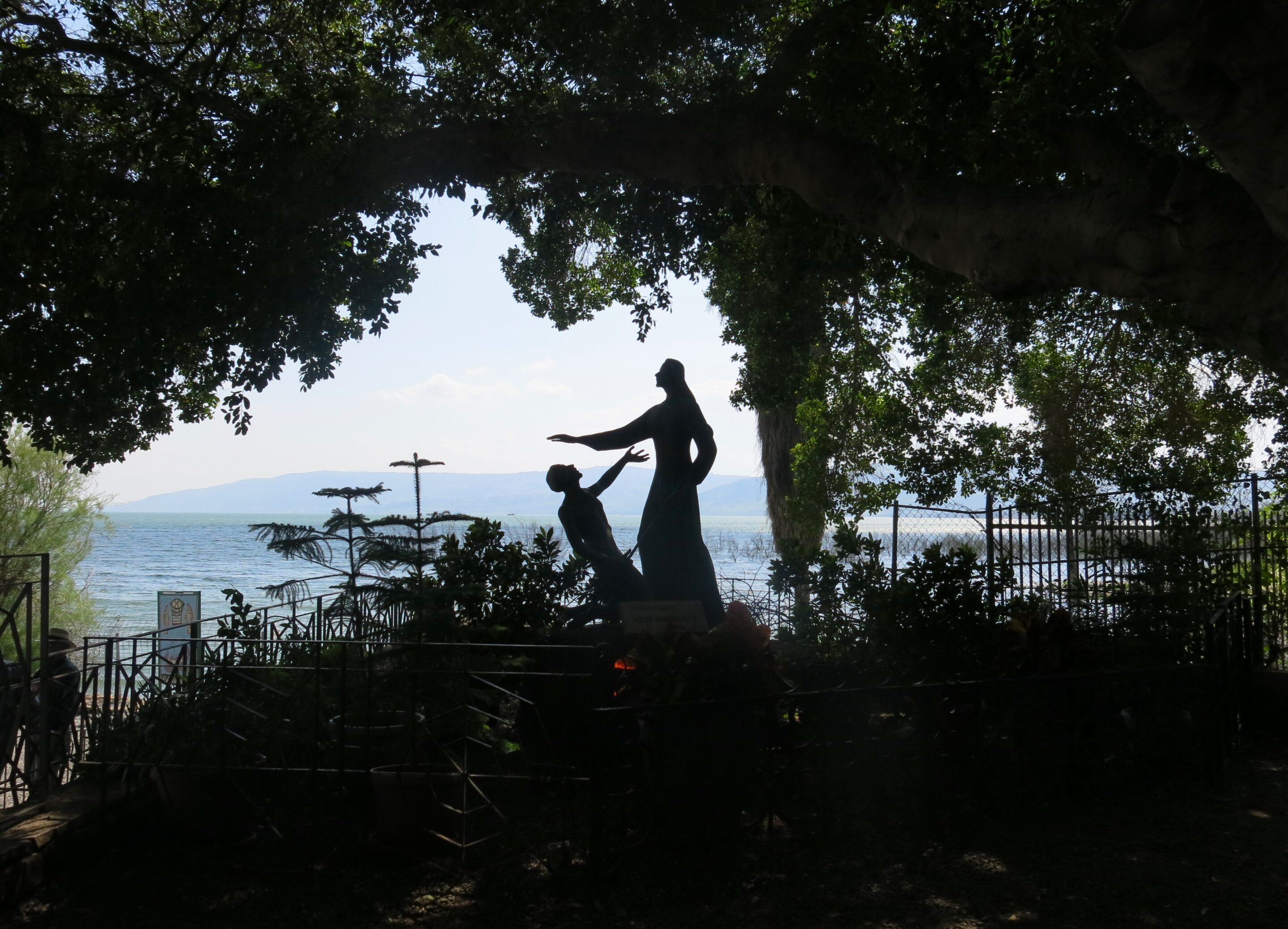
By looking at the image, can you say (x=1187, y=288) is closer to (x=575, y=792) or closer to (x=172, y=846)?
(x=575, y=792)

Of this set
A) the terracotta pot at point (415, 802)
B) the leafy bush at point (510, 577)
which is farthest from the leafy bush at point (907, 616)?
the terracotta pot at point (415, 802)

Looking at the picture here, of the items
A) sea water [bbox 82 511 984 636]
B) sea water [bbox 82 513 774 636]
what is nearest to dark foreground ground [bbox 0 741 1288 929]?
sea water [bbox 82 511 984 636]

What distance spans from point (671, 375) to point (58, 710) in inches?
210

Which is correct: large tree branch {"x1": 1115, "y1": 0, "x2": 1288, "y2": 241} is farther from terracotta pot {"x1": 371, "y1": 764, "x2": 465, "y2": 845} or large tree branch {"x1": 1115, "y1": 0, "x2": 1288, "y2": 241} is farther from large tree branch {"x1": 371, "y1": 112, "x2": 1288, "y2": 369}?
terracotta pot {"x1": 371, "y1": 764, "x2": 465, "y2": 845}

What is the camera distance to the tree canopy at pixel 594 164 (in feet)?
15.2

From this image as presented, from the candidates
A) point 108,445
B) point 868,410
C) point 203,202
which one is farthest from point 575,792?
point 868,410

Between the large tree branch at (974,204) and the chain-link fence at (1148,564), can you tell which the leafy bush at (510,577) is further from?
the large tree branch at (974,204)

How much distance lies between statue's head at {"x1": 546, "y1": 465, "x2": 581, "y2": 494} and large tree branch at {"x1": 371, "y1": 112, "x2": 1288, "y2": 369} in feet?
8.57

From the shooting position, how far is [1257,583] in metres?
8.96

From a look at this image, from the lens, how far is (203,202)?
707 centimetres

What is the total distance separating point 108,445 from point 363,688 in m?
4.73

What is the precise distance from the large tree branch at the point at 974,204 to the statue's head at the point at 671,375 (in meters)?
1.70

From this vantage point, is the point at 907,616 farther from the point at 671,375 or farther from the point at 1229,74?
the point at 1229,74

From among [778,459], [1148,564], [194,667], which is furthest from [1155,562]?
[778,459]
